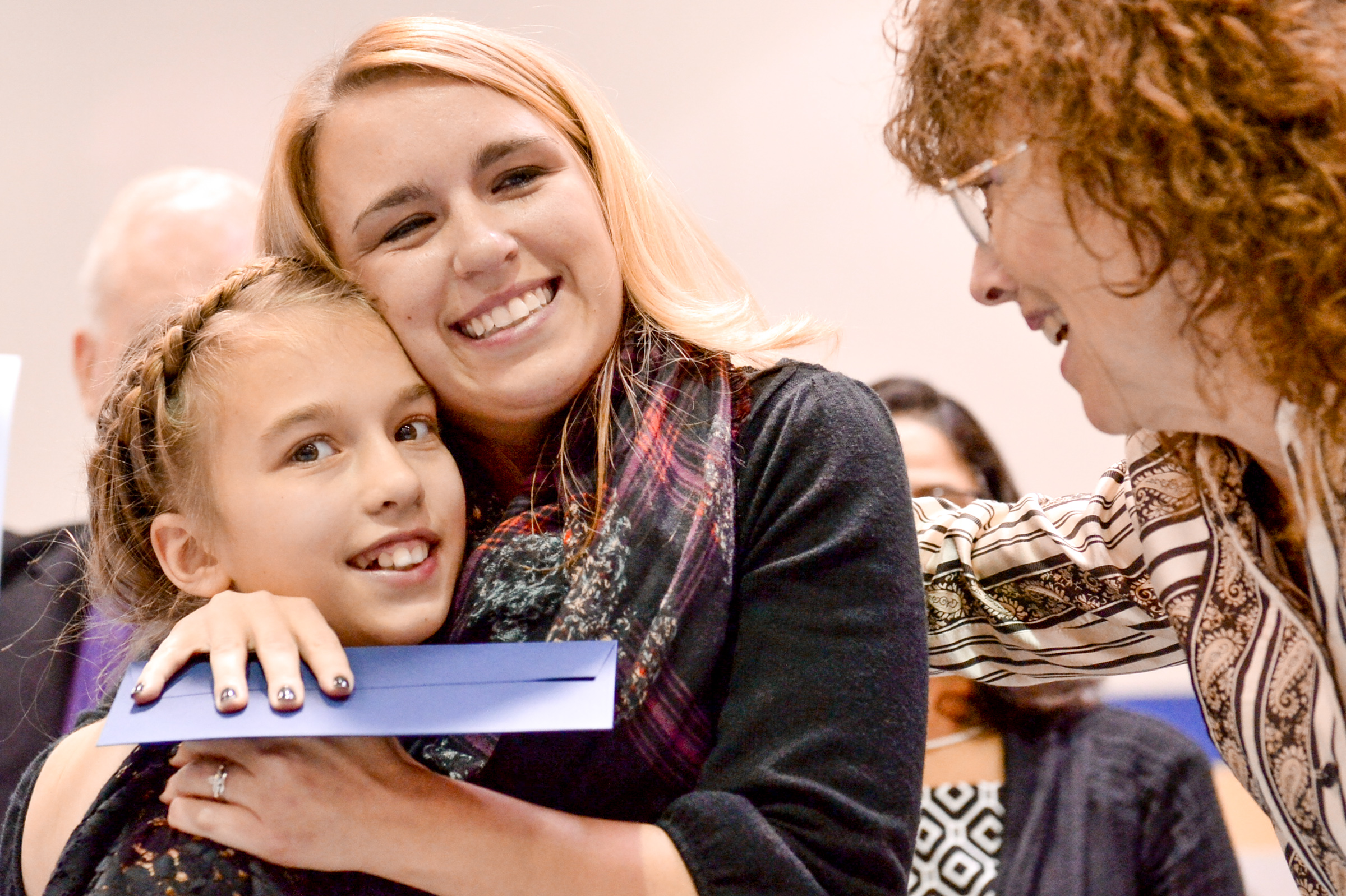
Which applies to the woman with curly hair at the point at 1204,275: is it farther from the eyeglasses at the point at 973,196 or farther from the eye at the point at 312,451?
the eye at the point at 312,451

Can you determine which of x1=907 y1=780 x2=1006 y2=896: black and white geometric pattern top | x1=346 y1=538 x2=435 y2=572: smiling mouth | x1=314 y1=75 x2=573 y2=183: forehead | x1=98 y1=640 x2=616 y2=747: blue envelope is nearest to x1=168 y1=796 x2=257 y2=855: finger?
x1=98 y1=640 x2=616 y2=747: blue envelope

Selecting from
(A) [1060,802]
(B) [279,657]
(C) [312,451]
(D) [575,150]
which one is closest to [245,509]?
(C) [312,451]

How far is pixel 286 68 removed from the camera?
2.96 metres

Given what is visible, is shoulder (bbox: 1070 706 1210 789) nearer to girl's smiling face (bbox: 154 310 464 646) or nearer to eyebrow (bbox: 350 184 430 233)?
girl's smiling face (bbox: 154 310 464 646)

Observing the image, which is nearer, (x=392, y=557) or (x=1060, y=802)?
(x=392, y=557)

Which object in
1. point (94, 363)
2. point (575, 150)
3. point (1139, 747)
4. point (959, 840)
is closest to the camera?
point (575, 150)

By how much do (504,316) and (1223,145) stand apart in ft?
2.22

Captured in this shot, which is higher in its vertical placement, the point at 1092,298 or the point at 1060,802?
the point at 1092,298

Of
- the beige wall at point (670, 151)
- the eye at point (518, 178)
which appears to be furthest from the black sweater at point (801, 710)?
the beige wall at point (670, 151)

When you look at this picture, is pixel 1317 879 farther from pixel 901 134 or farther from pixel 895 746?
pixel 901 134

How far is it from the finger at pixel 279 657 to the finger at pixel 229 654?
0.04 ft

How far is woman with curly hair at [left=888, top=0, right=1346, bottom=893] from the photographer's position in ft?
2.97

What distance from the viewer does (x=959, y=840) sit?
77.2 inches

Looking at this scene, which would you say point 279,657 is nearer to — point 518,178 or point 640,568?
point 640,568
